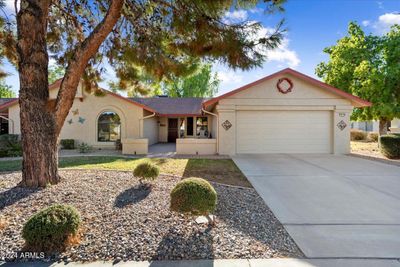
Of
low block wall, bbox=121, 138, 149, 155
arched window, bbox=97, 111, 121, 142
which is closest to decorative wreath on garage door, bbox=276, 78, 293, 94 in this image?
low block wall, bbox=121, 138, 149, 155

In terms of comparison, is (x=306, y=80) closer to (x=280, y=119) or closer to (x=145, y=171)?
(x=280, y=119)

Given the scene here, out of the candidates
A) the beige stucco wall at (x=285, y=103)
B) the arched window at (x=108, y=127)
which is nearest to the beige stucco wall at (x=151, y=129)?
the arched window at (x=108, y=127)

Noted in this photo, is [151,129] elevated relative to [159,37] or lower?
lower

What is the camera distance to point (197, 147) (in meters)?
13.7

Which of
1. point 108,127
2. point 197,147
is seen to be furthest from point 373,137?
point 108,127

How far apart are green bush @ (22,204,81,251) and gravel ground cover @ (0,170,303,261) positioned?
7.0 inches

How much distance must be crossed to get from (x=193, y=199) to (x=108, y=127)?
45.1 ft

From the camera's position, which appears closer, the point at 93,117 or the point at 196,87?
the point at 93,117

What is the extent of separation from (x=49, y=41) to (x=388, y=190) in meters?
11.2

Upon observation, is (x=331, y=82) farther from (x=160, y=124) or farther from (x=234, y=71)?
(x=234, y=71)

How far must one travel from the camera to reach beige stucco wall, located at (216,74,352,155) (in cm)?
1333

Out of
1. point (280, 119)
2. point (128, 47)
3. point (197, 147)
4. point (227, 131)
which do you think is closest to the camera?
point (128, 47)

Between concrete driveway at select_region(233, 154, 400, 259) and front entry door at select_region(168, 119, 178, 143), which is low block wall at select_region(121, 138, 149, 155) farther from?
front entry door at select_region(168, 119, 178, 143)

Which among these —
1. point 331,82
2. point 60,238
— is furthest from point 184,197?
point 331,82
